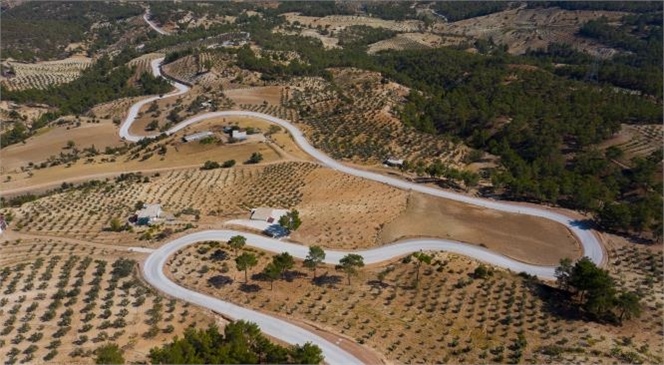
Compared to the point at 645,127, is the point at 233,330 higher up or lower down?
higher up

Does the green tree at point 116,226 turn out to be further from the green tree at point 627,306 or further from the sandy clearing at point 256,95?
the sandy clearing at point 256,95

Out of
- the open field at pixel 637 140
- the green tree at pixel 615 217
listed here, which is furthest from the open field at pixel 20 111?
the open field at pixel 637 140

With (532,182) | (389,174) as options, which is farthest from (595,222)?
(389,174)

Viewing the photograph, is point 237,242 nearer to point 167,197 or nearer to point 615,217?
point 167,197

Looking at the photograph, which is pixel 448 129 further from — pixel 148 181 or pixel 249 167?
pixel 148 181

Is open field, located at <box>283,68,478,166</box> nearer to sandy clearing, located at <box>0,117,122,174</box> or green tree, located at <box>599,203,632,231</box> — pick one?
green tree, located at <box>599,203,632,231</box>

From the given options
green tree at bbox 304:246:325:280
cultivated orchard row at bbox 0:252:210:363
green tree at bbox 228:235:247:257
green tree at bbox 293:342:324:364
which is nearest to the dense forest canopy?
green tree at bbox 293:342:324:364

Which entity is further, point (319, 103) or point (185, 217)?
point (319, 103)

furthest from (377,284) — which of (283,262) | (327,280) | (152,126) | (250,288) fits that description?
(152,126)
